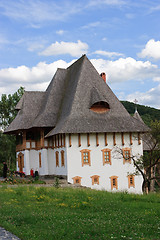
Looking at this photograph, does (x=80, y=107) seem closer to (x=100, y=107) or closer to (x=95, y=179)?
(x=100, y=107)

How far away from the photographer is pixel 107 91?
3272cm

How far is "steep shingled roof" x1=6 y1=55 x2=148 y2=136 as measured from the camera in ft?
94.8

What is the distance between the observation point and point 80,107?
30.0 meters

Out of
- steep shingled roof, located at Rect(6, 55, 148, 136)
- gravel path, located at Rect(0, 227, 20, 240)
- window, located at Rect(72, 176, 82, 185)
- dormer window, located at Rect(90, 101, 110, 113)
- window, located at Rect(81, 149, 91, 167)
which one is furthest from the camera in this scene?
dormer window, located at Rect(90, 101, 110, 113)

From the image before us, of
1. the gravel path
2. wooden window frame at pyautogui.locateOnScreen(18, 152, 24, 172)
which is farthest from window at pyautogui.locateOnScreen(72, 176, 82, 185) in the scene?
the gravel path

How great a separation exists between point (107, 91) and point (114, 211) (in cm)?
2293

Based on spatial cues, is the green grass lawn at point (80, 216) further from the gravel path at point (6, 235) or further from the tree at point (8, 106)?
the tree at point (8, 106)

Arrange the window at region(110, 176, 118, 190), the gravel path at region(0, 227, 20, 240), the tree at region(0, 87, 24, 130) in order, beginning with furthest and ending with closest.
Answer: the tree at region(0, 87, 24, 130)
the window at region(110, 176, 118, 190)
the gravel path at region(0, 227, 20, 240)

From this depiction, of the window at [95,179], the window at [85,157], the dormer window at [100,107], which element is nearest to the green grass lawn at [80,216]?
the window at [85,157]

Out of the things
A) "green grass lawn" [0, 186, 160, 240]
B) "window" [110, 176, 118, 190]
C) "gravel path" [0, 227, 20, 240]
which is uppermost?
"green grass lawn" [0, 186, 160, 240]

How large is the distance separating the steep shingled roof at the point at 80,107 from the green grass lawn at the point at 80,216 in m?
14.3

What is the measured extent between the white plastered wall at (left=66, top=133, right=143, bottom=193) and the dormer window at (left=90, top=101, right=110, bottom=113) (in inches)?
100

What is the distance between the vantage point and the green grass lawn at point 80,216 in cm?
779

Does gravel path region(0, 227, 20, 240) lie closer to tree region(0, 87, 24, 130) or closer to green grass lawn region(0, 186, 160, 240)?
green grass lawn region(0, 186, 160, 240)
